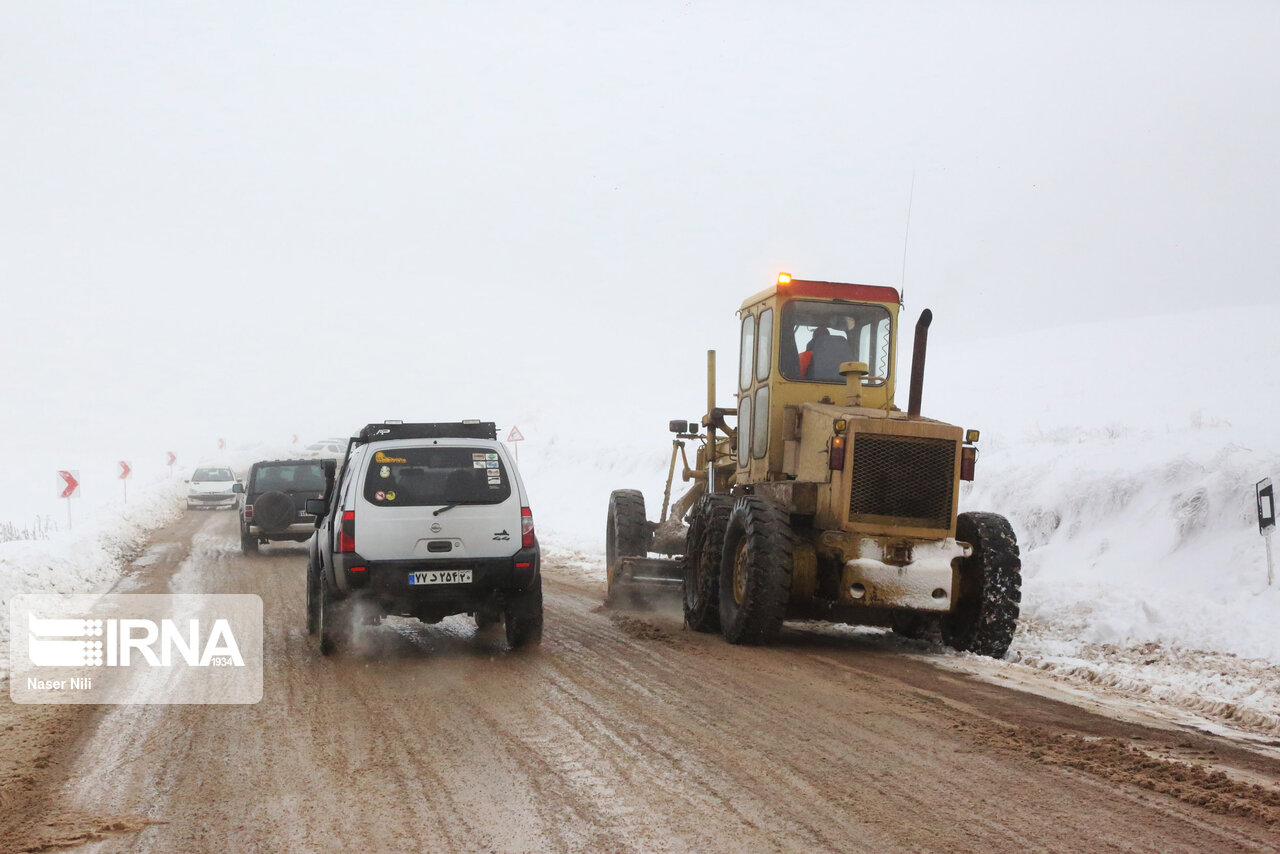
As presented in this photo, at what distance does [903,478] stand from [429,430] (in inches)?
184

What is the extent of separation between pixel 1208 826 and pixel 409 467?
6.45 metres

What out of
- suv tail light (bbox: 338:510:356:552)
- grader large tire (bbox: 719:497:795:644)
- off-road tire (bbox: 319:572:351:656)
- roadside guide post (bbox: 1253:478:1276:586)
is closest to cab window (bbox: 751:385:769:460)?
grader large tire (bbox: 719:497:795:644)

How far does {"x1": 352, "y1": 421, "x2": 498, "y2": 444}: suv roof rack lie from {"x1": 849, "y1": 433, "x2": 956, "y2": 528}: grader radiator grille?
3506mm

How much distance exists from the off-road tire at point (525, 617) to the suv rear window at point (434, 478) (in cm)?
83

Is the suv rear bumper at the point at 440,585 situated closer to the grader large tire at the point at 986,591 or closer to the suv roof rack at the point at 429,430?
the suv roof rack at the point at 429,430

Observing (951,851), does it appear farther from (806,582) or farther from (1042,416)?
(1042,416)

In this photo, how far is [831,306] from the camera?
1087 cm

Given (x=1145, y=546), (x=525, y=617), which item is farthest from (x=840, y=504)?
(x=1145, y=546)

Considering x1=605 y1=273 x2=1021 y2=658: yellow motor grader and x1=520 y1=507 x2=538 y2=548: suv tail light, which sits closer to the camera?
x1=520 y1=507 x2=538 y2=548: suv tail light

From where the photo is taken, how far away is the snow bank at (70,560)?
1321 cm

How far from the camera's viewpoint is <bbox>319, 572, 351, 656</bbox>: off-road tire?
9.09m

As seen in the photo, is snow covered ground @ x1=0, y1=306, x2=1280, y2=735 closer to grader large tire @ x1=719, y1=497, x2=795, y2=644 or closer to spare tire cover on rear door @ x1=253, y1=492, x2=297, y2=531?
grader large tire @ x1=719, y1=497, x2=795, y2=644

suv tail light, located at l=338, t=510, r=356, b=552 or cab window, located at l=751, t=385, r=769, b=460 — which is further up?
cab window, located at l=751, t=385, r=769, b=460

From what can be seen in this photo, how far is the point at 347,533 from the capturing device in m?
9.02
